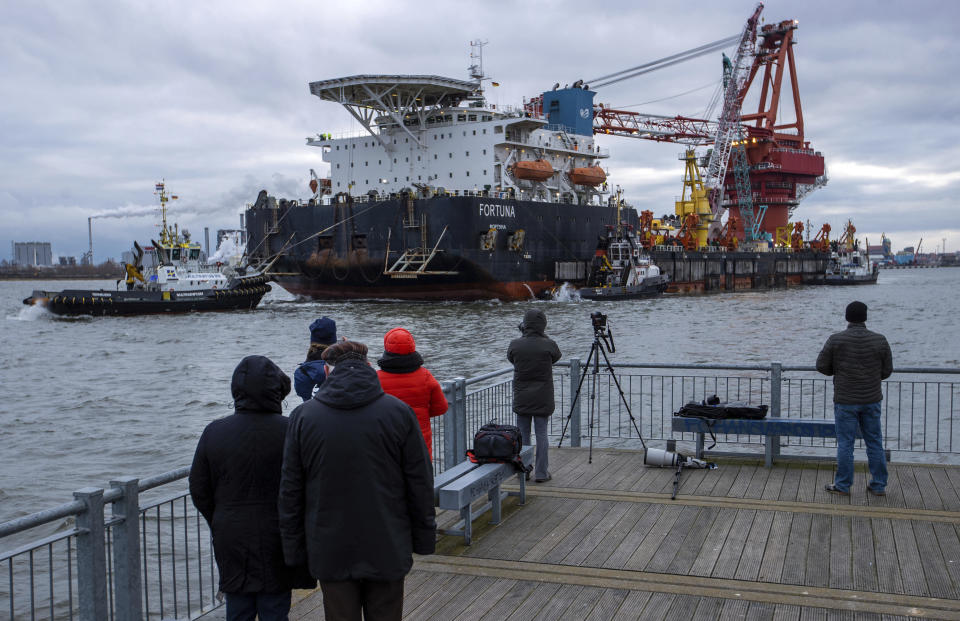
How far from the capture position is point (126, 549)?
4266 mm

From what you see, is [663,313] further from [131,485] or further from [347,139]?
[131,485]

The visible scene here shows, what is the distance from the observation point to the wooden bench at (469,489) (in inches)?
235

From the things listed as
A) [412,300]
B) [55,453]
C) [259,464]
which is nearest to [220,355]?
[55,453]

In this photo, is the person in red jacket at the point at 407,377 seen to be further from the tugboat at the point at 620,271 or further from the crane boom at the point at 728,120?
the crane boom at the point at 728,120

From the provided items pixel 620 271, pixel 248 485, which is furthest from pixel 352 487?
pixel 620 271

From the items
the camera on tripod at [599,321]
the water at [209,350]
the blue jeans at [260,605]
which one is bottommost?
the water at [209,350]

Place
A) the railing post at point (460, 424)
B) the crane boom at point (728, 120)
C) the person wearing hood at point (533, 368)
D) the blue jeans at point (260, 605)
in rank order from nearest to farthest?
the blue jeans at point (260, 605), the person wearing hood at point (533, 368), the railing post at point (460, 424), the crane boom at point (728, 120)

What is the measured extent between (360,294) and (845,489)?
4057 centimetres

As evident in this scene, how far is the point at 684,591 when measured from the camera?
207 inches

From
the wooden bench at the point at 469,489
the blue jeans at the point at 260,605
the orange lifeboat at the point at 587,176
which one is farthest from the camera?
the orange lifeboat at the point at 587,176

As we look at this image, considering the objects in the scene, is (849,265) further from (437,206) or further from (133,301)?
(133,301)

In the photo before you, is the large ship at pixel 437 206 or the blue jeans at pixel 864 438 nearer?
the blue jeans at pixel 864 438

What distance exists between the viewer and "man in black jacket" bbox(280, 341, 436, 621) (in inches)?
134

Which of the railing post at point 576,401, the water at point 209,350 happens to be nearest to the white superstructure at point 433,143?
the water at point 209,350
